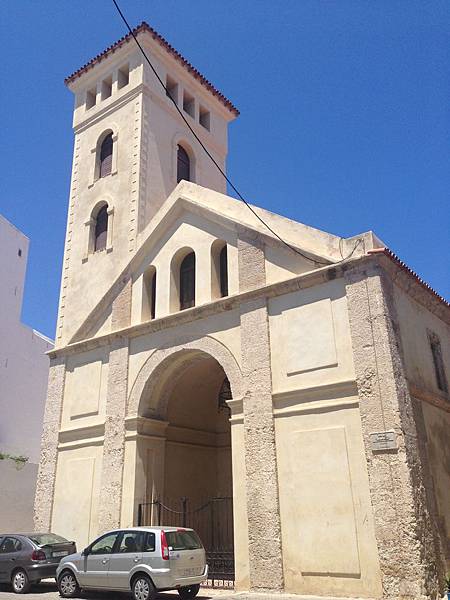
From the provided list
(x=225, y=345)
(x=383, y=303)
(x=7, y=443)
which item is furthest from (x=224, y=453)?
(x=7, y=443)

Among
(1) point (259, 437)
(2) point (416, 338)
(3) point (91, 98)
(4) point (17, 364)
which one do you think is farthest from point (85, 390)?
(3) point (91, 98)

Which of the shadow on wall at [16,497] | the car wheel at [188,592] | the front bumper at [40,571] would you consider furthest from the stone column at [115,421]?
the shadow on wall at [16,497]

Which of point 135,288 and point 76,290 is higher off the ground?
point 76,290

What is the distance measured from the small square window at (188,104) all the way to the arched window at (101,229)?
636 cm

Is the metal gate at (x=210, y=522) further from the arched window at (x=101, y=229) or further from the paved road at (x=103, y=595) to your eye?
the arched window at (x=101, y=229)

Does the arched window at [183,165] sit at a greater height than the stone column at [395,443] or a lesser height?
greater

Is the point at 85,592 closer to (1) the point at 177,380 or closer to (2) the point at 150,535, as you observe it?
(2) the point at 150,535

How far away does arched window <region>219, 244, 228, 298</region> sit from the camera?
14.7 meters

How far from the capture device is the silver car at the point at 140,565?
32.3ft

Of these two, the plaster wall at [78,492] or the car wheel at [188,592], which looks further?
the plaster wall at [78,492]

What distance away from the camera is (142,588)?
9938mm

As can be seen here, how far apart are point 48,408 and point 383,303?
11236mm

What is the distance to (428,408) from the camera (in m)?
11.8

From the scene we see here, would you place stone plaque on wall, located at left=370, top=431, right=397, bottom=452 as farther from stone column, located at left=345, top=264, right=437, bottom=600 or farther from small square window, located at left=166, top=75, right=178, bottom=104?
small square window, located at left=166, top=75, right=178, bottom=104
